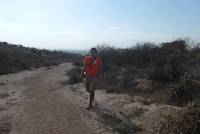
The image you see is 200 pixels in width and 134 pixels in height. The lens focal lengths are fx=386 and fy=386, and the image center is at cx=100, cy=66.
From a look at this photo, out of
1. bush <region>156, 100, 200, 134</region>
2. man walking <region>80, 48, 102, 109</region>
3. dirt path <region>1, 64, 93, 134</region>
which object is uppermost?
man walking <region>80, 48, 102, 109</region>

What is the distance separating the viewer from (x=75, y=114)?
484 inches

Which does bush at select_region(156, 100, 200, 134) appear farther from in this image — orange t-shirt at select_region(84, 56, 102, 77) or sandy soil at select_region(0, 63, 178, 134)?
orange t-shirt at select_region(84, 56, 102, 77)

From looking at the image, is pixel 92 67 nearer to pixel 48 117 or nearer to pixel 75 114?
pixel 75 114

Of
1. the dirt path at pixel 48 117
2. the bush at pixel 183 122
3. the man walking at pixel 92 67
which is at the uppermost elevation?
the man walking at pixel 92 67

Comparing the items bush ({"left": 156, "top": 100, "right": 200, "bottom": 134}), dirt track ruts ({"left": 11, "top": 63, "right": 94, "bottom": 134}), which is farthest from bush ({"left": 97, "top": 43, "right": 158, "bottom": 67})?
bush ({"left": 156, "top": 100, "right": 200, "bottom": 134})

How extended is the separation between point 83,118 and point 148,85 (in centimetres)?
794

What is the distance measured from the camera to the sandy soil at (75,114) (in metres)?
10.5

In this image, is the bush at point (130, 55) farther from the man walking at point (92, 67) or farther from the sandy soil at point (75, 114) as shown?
the man walking at point (92, 67)

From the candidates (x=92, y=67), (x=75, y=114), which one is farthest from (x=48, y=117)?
(x=92, y=67)

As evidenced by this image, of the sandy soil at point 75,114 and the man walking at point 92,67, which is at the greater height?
the man walking at point 92,67

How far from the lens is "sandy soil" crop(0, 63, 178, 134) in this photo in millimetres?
10453

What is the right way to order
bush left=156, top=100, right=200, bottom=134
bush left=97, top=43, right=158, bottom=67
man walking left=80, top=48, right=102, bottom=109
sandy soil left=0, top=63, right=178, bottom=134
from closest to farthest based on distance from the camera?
bush left=156, top=100, right=200, bottom=134
sandy soil left=0, top=63, right=178, bottom=134
man walking left=80, top=48, right=102, bottom=109
bush left=97, top=43, right=158, bottom=67

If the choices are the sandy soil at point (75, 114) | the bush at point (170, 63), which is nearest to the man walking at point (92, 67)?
the sandy soil at point (75, 114)

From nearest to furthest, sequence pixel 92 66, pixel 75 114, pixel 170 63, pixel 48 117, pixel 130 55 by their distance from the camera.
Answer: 1. pixel 48 117
2. pixel 75 114
3. pixel 92 66
4. pixel 170 63
5. pixel 130 55
